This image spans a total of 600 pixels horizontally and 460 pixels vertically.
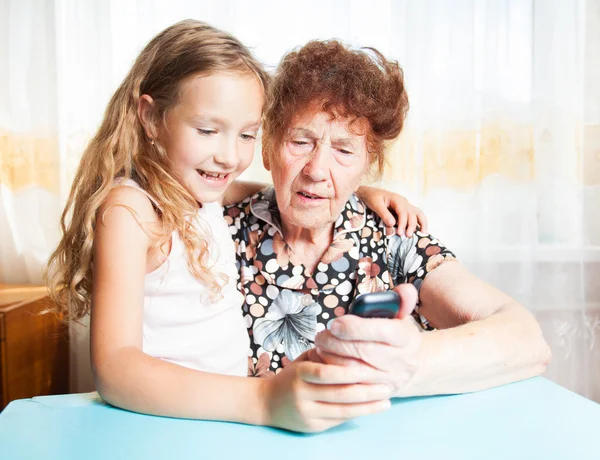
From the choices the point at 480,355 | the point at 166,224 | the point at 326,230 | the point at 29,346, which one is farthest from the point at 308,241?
the point at 29,346

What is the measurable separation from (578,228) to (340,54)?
1983 millimetres

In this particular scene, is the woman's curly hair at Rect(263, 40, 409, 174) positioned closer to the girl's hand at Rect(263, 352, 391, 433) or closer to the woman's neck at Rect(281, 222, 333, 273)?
the woman's neck at Rect(281, 222, 333, 273)

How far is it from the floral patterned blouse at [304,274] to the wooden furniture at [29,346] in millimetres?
1185

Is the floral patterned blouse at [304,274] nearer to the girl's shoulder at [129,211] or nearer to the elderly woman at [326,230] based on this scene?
the elderly woman at [326,230]

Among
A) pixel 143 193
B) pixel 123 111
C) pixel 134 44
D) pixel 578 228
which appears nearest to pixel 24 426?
pixel 143 193

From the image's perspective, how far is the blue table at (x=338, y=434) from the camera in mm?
902

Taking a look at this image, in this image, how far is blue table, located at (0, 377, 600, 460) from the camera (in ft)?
2.96

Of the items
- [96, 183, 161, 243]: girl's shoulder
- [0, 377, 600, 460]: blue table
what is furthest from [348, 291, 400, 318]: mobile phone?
[96, 183, 161, 243]: girl's shoulder

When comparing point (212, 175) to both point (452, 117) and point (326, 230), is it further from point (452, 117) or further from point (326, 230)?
point (452, 117)

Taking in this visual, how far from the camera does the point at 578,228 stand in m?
3.08

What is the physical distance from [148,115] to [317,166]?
0.38m

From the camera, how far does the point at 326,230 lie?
5.41ft

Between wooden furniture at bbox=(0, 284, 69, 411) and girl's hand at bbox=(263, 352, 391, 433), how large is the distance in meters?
1.73

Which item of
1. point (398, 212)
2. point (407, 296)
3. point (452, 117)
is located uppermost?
point (452, 117)
